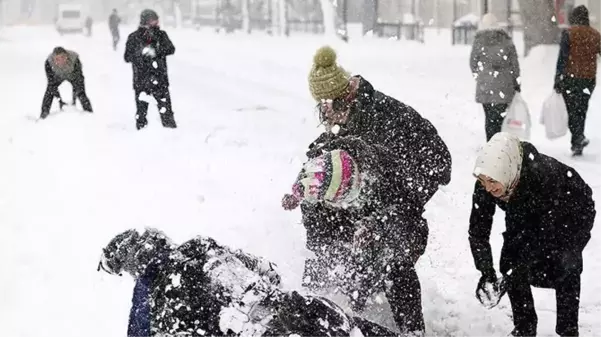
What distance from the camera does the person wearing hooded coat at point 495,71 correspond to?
9336 mm

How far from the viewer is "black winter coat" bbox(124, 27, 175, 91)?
1039 centimetres

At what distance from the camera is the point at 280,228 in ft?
20.7

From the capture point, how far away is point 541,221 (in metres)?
3.82

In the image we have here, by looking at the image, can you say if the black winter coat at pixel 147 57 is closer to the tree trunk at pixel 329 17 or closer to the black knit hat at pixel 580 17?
the black knit hat at pixel 580 17

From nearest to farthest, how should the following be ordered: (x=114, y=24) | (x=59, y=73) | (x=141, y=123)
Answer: (x=141, y=123), (x=59, y=73), (x=114, y=24)

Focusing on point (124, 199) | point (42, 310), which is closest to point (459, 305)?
point (42, 310)

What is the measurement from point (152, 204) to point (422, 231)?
136 inches

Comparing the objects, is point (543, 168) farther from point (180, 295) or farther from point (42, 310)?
point (42, 310)

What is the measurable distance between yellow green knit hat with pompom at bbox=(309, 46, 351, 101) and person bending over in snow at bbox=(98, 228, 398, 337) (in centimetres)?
137

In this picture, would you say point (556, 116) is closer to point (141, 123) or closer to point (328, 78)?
point (141, 123)

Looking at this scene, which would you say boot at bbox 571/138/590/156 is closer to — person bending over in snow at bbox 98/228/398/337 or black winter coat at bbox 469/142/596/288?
black winter coat at bbox 469/142/596/288

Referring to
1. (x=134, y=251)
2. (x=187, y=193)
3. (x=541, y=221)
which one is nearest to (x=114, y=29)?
(x=187, y=193)

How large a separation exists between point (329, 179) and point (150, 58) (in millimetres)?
7611

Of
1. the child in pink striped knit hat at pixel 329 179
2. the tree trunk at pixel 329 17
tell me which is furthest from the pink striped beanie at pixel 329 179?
the tree trunk at pixel 329 17
